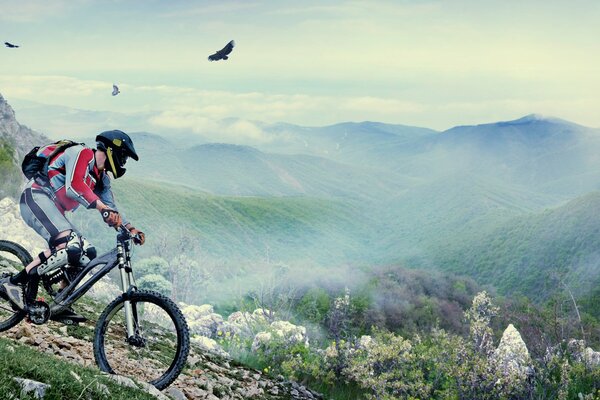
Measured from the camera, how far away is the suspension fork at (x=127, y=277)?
8.23 meters

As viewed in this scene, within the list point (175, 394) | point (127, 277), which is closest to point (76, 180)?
point (127, 277)

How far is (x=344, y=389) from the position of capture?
20.7m

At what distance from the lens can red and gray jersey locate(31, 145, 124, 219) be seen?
8.14 metres

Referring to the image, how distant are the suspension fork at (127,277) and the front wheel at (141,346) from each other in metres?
0.07

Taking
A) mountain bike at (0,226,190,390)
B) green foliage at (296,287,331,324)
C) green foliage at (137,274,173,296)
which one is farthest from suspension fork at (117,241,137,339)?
green foliage at (296,287,331,324)

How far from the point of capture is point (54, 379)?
6305mm

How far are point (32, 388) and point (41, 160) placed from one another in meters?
4.00

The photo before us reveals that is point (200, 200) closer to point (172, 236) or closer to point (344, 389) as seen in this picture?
point (172, 236)

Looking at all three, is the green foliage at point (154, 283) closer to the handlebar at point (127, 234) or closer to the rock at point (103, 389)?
the handlebar at point (127, 234)

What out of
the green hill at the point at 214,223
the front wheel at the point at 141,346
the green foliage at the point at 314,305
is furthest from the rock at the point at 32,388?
the green hill at the point at 214,223

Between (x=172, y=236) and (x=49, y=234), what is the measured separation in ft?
331

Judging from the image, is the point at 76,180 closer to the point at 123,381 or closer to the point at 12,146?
the point at 123,381

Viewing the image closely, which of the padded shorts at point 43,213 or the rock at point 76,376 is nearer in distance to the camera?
the rock at point 76,376

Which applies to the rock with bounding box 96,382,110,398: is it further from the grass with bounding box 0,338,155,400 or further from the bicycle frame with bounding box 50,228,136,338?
the bicycle frame with bounding box 50,228,136,338
